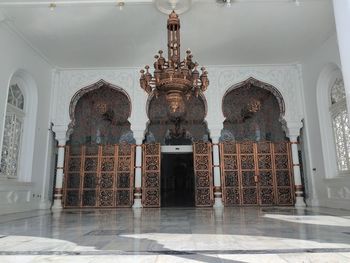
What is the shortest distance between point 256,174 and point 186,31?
3.67 m

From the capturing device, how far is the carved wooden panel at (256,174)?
6840 millimetres

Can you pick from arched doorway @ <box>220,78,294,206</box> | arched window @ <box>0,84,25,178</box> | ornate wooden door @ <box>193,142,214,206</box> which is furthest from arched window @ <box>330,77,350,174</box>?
arched window @ <box>0,84,25,178</box>

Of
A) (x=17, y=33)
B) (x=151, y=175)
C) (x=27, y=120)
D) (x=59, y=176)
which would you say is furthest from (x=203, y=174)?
(x=17, y=33)

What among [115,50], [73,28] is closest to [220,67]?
[115,50]

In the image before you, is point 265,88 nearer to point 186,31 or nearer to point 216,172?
point 216,172

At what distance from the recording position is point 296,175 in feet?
22.1

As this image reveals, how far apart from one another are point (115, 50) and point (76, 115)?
2168mm

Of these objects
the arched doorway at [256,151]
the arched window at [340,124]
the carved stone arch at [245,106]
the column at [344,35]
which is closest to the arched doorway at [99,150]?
the arched doorway at [256,151]

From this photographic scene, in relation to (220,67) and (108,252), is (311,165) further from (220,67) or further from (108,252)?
(108,252)

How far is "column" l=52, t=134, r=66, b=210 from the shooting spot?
6719 mm

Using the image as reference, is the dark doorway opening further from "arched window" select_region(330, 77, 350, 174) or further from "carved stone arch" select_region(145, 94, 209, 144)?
"arched window" select_region(330, 77, 350, 174)

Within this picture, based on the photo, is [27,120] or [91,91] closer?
[27,120]

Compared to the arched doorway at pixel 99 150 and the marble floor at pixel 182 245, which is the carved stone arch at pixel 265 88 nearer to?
the arched doorway at pixel 99 150

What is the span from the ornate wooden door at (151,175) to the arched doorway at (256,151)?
5.15 feet
